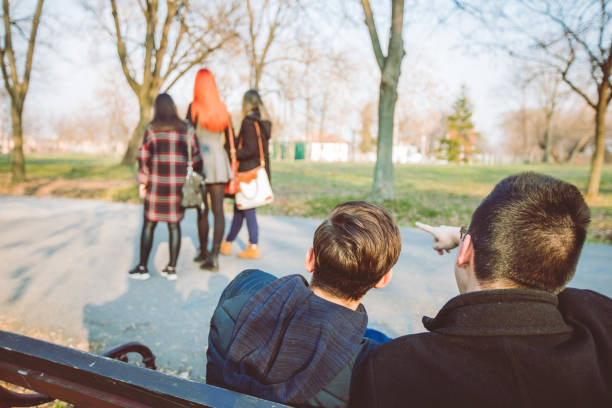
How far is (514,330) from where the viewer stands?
0.99m

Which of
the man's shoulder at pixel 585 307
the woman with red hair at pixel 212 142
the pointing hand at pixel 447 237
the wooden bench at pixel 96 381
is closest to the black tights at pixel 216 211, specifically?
the woman with red hair at pixel 212 142

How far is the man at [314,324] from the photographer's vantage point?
1.08 meters

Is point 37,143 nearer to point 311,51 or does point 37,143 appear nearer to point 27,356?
point 311,51

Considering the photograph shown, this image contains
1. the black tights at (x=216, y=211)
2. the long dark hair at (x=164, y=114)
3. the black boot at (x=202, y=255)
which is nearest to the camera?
the long dark hair at (x=164, y=114)

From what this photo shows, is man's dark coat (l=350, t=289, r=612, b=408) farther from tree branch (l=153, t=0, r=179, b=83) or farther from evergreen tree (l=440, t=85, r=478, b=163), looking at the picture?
evergreen tree (l=440, t=85, r=478, b=163)

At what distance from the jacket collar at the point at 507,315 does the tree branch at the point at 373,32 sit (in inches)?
372

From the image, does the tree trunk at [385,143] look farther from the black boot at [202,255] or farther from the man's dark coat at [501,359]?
the man's dark coat at [501,359]

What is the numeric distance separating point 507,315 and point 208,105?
3970 millimetres

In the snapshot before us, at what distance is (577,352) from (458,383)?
0.27m

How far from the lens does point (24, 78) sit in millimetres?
15672

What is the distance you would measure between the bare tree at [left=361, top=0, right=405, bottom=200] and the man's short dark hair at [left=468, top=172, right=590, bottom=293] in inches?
338

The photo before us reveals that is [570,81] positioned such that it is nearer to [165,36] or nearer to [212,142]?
[212,142]

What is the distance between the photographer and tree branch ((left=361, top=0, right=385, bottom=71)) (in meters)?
9.85

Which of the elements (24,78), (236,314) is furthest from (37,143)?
(236,314)
